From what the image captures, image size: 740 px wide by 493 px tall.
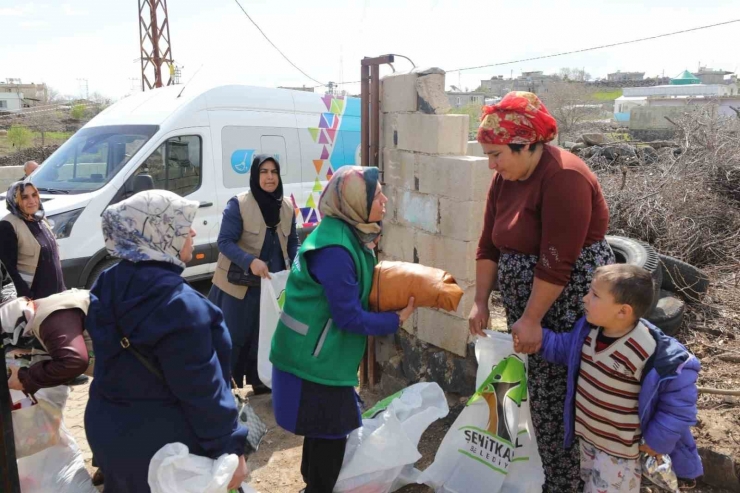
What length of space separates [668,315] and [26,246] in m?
4.55

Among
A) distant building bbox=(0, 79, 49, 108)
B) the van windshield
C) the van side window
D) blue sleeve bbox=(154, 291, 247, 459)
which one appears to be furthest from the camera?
distant building bbox=(0, 79, 49, 108)

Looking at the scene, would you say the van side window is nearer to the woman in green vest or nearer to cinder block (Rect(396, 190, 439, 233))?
cinder block (Rect(396, 190, 439, 233))

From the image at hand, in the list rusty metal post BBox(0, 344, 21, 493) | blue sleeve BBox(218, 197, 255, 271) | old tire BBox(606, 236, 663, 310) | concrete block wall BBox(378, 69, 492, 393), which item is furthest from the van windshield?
old tire BBox(606, 236, 663, 310)

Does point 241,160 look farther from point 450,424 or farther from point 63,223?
point 450,424

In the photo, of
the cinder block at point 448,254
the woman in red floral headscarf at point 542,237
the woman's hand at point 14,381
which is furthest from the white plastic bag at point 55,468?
the cinder block at point 448,254

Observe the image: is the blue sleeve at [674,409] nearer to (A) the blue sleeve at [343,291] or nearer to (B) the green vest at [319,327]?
(A) the blue sleeve at [343,291]

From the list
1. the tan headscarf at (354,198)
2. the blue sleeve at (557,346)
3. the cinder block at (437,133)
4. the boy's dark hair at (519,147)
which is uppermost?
the cinder block at (437,133)

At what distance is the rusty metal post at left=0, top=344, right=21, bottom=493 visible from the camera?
1935mm

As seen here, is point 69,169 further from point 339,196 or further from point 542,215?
point 542,215

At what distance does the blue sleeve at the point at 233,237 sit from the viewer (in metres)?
3.71

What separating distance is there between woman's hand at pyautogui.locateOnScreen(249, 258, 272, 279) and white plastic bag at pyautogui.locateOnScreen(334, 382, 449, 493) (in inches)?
50.8

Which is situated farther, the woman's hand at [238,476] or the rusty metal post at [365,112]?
the rusty metal post at [365,112]

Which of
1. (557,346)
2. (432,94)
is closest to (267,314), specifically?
(432,94)

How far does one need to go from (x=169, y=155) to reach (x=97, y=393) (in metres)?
5.04
